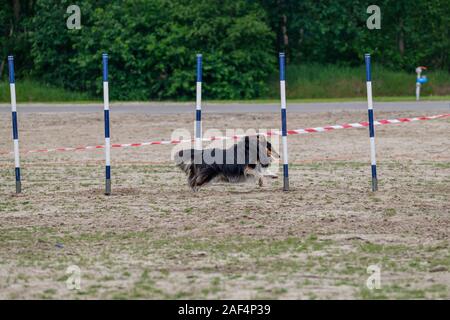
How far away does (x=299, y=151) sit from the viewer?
19.6 meters

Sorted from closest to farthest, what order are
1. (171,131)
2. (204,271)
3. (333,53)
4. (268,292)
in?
(268,292) → (204,271) → (171,131) → (333,53)

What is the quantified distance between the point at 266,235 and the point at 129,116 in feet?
54.4

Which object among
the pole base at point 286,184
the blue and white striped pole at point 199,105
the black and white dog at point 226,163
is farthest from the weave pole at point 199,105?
the pole base at point 286,184

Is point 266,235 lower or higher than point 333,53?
lower

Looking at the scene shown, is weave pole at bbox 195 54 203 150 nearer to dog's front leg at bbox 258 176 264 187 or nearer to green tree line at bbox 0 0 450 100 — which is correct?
dog's front leg at bbox 258 176 264 187

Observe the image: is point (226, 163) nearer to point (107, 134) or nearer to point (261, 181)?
point (261, 181)

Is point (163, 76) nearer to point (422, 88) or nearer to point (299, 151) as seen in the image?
point (422, 88)

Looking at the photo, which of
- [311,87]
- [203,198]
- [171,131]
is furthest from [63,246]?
[311,87]

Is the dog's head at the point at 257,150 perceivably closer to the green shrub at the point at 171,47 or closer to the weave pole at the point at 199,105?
the weave pole at the point at 199,105

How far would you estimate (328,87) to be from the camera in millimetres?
35812

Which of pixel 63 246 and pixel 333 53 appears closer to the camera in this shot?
pixel 63 246

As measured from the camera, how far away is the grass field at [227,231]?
7.61 meters

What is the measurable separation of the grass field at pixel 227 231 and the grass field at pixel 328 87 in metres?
16.8
